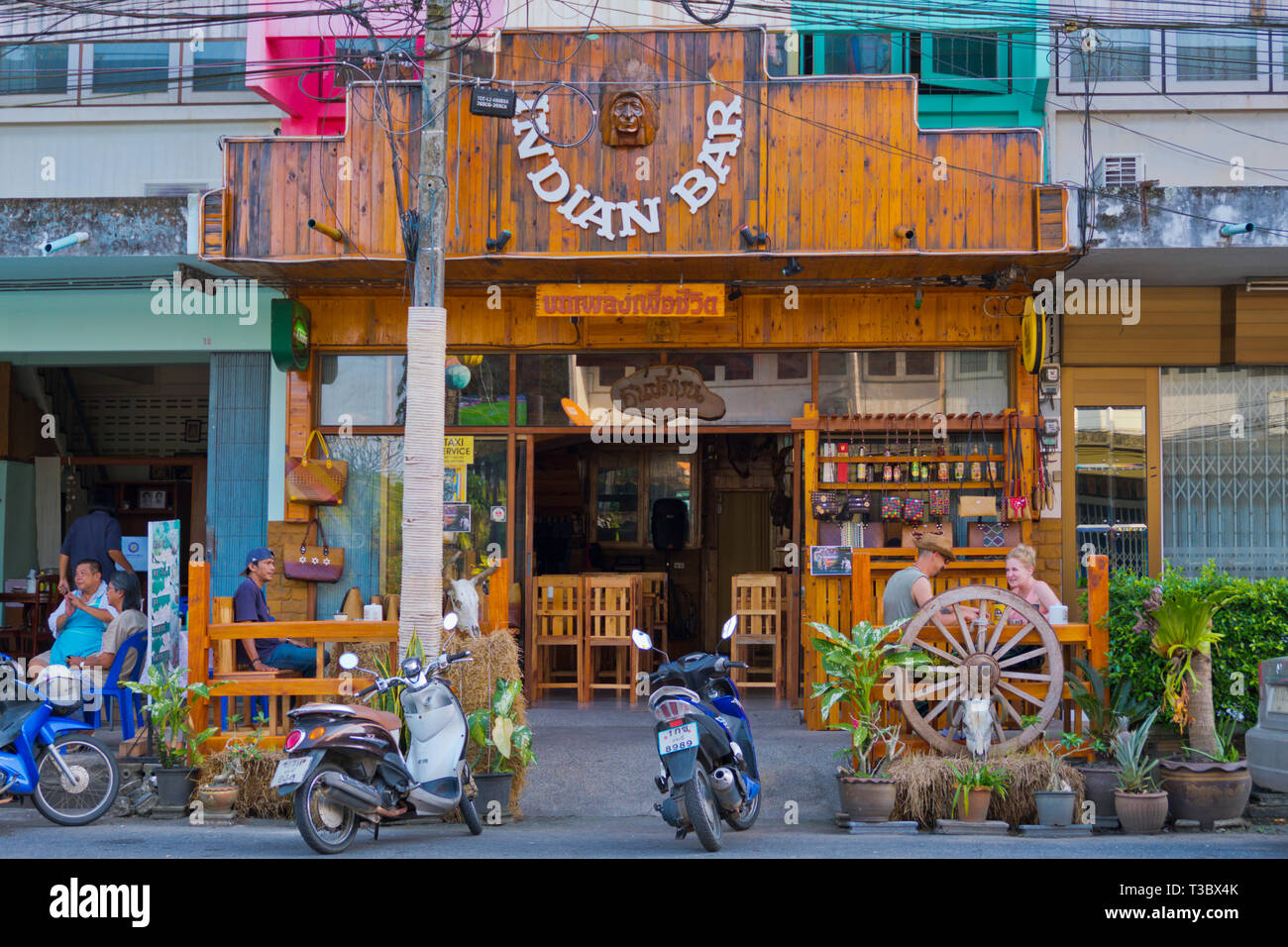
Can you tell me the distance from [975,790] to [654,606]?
6276 millimetres

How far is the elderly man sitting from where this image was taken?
33.1 feet

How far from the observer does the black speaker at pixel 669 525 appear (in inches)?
621

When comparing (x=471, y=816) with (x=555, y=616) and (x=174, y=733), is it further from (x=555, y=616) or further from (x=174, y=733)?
(x=555, y=616)

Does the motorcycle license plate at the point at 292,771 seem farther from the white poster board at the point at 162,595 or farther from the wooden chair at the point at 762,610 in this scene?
the wooden chair at the point at 762,610

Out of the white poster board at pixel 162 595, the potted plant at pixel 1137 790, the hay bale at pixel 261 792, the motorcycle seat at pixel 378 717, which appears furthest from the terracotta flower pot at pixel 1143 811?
the white poster board at pixel 162 595

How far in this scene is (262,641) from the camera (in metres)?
11.0

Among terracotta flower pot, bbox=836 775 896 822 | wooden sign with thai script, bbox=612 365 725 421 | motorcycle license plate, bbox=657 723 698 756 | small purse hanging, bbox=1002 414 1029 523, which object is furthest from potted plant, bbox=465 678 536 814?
small purse hanging, bbox=1002 414 1029 523

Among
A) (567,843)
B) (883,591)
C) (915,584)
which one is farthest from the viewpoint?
(883,591)

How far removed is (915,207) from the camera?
10906mm

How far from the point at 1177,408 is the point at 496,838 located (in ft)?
26.2

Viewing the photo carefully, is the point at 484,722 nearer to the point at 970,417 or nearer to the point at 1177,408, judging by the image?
the point at 970,417

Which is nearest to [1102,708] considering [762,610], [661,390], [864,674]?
[864,674]

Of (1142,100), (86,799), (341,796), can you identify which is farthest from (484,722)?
(1142,100)

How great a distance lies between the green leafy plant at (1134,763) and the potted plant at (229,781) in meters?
5.55
